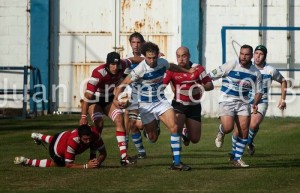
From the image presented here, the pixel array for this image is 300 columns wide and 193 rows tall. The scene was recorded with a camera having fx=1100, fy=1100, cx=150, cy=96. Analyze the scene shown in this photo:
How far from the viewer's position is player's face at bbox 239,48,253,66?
19.2 metres

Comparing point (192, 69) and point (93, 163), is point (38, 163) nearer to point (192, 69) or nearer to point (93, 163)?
point (93, 163)

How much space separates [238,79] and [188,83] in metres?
0.93

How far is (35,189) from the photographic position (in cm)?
1567

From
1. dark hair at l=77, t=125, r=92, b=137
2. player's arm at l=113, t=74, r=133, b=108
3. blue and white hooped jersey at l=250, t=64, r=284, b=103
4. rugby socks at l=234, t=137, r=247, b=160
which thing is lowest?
rugby socks at l=234, t=137, r=247, b=160

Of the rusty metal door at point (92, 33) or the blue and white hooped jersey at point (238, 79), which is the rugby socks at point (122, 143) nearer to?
the blue and white hooped jersey at point (238, 79)

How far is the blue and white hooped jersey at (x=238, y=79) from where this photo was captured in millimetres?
19531

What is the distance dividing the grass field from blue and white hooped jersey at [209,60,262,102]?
1240mm

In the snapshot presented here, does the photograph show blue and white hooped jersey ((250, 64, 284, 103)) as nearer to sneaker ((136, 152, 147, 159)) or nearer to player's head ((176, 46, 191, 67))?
sneaker ((136, 152, 147, 159))

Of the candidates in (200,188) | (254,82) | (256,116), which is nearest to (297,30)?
(256,116)

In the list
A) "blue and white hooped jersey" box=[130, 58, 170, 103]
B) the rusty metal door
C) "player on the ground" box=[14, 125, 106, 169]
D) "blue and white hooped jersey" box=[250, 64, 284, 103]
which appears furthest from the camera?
the rusty metal door

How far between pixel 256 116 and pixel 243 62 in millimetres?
2821

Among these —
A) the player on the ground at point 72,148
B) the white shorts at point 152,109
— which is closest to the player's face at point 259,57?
the white shorts at point 152,109

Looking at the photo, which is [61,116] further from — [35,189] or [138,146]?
[35,189]

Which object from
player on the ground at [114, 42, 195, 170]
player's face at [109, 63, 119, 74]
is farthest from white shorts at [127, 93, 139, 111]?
player on the ground at [114, 42, 195, 170]
